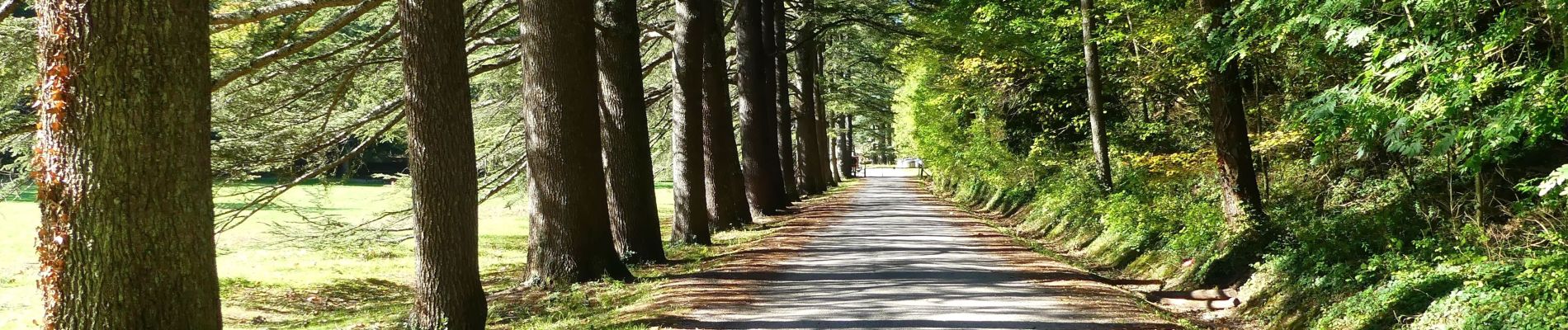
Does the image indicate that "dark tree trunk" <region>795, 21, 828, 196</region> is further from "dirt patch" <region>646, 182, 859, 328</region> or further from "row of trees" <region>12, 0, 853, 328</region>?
"row of trees" <region>12, 0, 853, 328</region>

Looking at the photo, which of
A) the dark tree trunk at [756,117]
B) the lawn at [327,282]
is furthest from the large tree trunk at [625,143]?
the dark tree trunk at [756,117]

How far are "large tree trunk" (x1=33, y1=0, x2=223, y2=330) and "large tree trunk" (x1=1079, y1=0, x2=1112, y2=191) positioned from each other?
14.5 m

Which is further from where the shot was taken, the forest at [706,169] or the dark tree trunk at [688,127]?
the dark tree trunk at [688,127]

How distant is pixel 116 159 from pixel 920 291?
7.47m

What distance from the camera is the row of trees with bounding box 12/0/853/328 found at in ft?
16.3

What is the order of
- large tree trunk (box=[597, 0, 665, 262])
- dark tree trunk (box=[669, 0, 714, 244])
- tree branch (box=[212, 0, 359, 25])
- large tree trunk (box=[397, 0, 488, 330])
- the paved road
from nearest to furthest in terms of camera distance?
1. large tree trunk (box=[397, 0, 488, 330])
2. the paved road
3. tree branch (box=[212, 0, 359, 25])
4. large tree trunk (box=[597, 0, 665, 262])
5. dark tree trunk (box=[669, 0, 714, 244])

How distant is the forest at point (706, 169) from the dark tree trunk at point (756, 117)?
9cm

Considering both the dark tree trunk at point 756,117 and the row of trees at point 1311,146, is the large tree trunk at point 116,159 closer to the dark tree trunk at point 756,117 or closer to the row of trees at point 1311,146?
the row of trees at point 1311,146

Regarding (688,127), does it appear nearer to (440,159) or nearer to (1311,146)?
(1311,146)

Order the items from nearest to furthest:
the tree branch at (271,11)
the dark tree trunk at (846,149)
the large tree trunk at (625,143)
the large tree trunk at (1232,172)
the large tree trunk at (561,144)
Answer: the tree branch at (271,11)
the large tree trunk at (1232,172)
the large tree trunk at (561,144)
the large tree trunk at (625,143)
the dark tree trunk at (846,149)

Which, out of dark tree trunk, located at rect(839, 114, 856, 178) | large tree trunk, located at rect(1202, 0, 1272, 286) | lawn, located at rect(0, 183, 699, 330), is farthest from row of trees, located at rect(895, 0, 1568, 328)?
dark tree trunk, located at rect(839, 114, 856, 178)

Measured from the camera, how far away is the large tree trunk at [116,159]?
4922 mm

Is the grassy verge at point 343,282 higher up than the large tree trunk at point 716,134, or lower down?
lower down

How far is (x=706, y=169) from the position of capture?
20.6 metres
